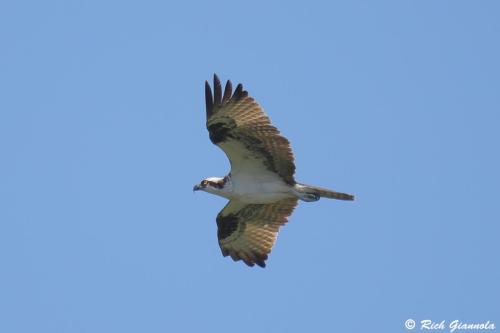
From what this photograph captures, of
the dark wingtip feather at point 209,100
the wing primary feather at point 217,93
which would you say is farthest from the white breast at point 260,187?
the wing primary feather at point 217,93

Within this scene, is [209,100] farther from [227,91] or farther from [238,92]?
[238,92]

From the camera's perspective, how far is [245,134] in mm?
13586

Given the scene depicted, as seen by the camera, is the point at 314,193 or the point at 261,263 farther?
the point at 261,263

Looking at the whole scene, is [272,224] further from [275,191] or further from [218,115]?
[218,115]

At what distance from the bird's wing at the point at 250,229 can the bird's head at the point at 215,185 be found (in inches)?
25.3

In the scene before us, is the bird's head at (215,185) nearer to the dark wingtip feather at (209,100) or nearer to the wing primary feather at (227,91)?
the dark wingtip feather at (209,100)

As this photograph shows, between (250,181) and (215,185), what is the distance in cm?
58

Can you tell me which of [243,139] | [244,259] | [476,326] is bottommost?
[476,326]

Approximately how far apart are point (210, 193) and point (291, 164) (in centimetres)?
146

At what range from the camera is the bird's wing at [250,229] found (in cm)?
1492

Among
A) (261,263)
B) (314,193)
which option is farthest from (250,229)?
(314,193)

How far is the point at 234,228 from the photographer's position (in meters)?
15.1

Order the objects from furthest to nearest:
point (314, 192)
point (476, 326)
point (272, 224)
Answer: point (272, 224) → point (314, 192) → point (476, 326)

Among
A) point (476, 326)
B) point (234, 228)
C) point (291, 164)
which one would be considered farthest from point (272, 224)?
point (476, 326)
